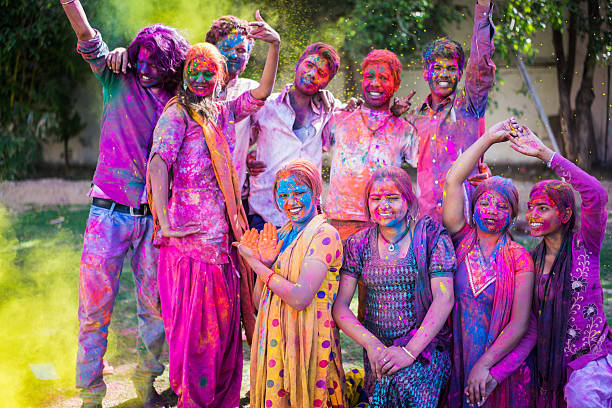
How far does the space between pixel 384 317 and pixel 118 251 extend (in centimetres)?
151

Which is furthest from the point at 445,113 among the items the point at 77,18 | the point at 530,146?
the point at 77,18

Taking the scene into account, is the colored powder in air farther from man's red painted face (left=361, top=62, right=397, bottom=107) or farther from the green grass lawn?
man's red painted face (left=361, top=62, right=397, bottom=107)

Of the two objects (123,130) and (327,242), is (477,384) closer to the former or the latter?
(327,242)

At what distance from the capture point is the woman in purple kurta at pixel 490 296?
299 cm

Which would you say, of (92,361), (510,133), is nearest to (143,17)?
(92,361)

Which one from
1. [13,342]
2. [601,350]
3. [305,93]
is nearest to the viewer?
[601,350]

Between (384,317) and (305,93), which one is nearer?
(384,317)

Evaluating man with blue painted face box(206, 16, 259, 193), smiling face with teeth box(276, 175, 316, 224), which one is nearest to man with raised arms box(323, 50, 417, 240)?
man with blue painted face box(206, 16, 259, 193)

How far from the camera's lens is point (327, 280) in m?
3.09

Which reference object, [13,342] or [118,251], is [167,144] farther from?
Result: [13,342]

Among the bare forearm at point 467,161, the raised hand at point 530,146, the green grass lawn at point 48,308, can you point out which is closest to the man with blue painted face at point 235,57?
the bare forearm at point 467,161

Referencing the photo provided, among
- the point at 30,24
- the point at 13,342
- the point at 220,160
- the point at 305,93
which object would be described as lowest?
the point at 13,342

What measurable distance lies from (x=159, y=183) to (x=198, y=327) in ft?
2.50

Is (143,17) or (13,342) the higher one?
(143,17)
